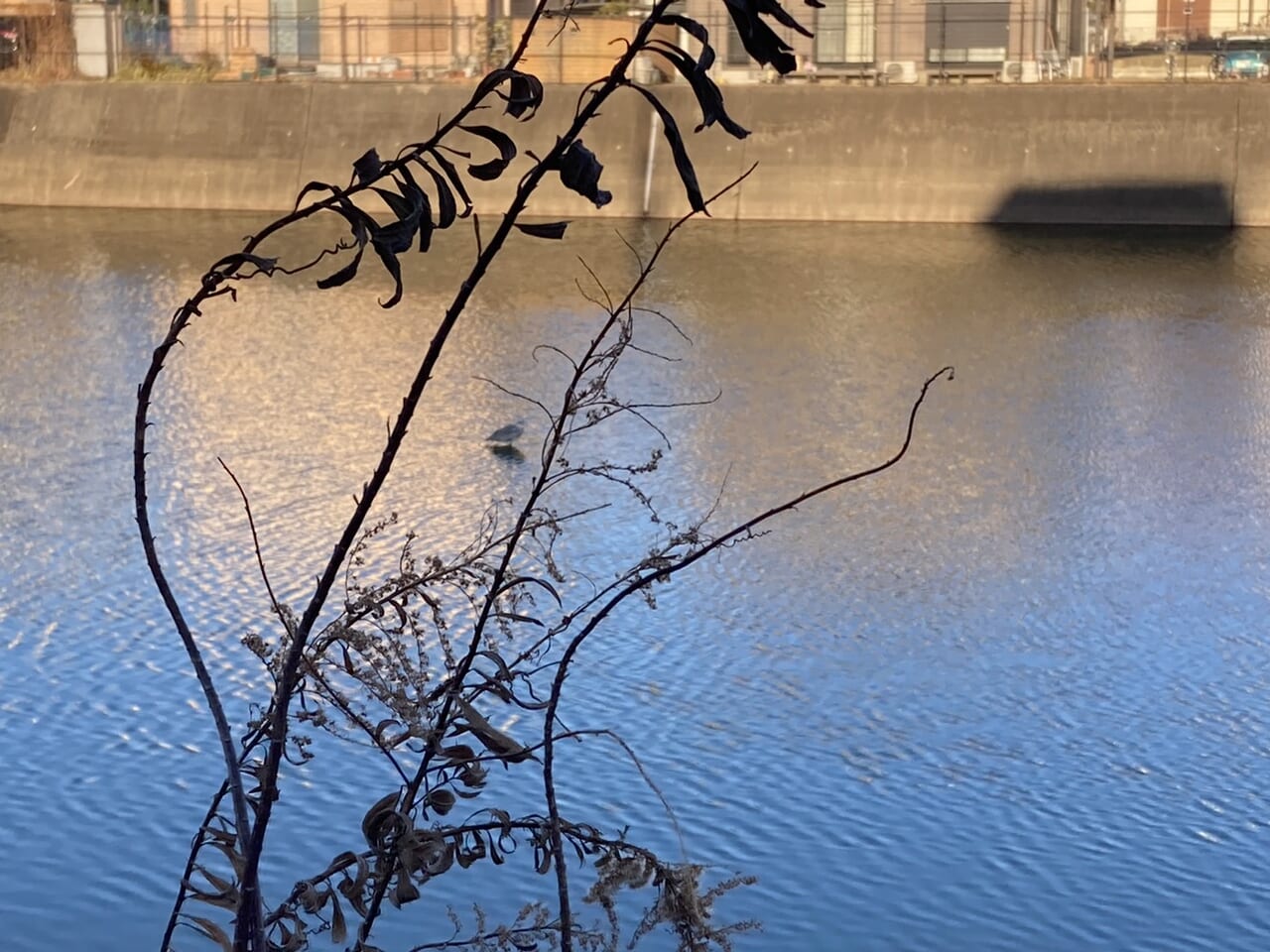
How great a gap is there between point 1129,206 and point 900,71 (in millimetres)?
4897

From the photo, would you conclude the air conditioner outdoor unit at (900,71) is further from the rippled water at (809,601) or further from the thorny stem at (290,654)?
the thorny stem at (290,654)

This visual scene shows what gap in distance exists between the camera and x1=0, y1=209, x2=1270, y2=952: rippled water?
5383 mm

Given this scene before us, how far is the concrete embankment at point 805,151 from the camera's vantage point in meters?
21.9

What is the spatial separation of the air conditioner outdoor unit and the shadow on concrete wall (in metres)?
4.14

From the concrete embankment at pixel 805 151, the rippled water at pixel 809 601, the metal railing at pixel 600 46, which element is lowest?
the rippled water at pixel 809 601

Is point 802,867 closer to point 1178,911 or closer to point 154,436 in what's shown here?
point 1178,911

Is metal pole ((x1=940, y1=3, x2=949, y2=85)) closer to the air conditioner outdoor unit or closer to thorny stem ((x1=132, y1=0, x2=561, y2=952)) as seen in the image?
the air conditioner outdoor unit

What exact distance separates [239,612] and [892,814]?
2.82 meters

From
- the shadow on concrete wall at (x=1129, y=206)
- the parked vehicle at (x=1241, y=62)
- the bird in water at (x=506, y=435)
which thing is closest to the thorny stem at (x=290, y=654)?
the bird in water at (x=506, y=435)

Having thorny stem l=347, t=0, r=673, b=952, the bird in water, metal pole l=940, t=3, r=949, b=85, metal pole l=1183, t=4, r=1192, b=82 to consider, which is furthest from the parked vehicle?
thorny stem l=347, t=0, r=673, b=952

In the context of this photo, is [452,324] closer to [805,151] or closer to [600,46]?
[805,151]

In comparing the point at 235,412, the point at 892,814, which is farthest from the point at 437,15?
the point at 892,814

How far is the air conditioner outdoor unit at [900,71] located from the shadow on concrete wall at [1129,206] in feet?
13.6

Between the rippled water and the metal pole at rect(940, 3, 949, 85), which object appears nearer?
the rippled water
